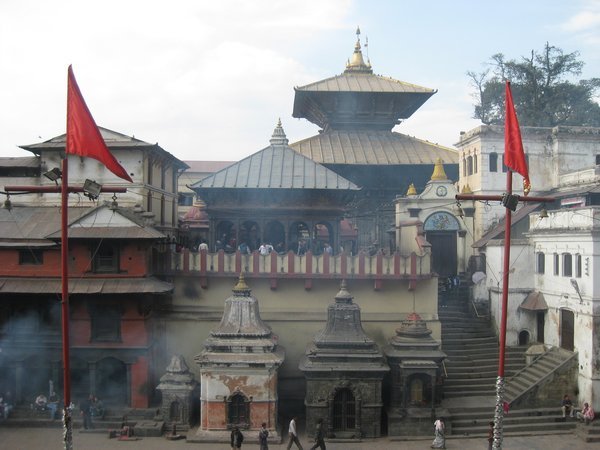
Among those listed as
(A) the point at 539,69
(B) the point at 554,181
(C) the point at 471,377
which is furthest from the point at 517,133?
(A) the point at 539,69

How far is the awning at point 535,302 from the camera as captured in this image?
2723 centimetres

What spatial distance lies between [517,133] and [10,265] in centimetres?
1717

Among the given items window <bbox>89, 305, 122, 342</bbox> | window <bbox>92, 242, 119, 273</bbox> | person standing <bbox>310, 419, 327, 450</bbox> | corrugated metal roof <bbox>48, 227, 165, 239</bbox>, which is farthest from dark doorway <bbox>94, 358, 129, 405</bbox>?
person standing <bbox>310, 419, 327, 450</bbox>

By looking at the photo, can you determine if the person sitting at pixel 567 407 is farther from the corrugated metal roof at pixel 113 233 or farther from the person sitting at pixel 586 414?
the corrugated metal roof at pixel 113 233

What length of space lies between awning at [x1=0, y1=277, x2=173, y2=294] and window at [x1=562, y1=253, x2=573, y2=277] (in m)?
14.0

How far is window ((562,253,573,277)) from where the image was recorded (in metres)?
25.3

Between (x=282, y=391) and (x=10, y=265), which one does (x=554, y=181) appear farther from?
(x=10, y=265)

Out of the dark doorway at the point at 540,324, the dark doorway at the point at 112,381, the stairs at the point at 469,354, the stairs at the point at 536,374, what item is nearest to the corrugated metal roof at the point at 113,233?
the dark doorway at the point at 112,381

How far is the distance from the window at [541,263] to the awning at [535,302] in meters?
0.87

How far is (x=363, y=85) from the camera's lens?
3688cm

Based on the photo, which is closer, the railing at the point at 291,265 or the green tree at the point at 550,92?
the railing at the point at 291,265

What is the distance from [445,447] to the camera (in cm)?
2173

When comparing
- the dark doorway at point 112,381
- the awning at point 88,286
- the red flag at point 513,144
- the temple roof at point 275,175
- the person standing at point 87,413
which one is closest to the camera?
the red flag at point 513,144

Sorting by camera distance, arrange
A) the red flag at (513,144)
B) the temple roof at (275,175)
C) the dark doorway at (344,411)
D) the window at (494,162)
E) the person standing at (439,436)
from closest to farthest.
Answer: the red flag at (513,144), the person standing at (439,436), the dark doorway at (344,411), the temple roof at (275,175), the window at (494,162)
